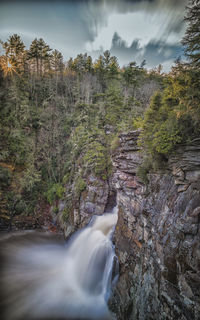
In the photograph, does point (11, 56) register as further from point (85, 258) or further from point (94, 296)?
point (94, 296)

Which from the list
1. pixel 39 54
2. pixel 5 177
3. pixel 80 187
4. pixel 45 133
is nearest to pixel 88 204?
A: pixel 80 187

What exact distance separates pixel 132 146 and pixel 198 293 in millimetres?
6413

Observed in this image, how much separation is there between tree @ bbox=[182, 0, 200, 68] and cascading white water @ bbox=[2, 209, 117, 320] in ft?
A: 34.8

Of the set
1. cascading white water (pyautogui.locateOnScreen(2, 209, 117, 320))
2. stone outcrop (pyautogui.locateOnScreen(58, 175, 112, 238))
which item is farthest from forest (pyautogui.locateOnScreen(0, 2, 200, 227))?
cascading white water (pyautogui.locateOnScreen(2, 209, 117, 320))

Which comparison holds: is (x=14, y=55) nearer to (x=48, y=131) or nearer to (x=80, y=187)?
(x=48, y=131)

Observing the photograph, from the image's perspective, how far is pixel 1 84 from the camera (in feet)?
60.2

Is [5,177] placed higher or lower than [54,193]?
higher

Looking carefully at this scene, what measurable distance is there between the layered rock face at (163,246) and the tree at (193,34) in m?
2.74

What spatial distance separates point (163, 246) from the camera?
15.3 feet

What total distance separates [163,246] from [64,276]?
326 inches

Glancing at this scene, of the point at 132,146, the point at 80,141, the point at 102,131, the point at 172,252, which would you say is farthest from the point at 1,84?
the point at 172,252

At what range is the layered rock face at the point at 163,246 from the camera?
367cm

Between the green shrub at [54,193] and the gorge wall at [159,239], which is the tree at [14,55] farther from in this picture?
the gorge wall at [159,239]

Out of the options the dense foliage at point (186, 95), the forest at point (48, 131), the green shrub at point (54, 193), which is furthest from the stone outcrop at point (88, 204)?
the dense foliage at point (186, 95)
